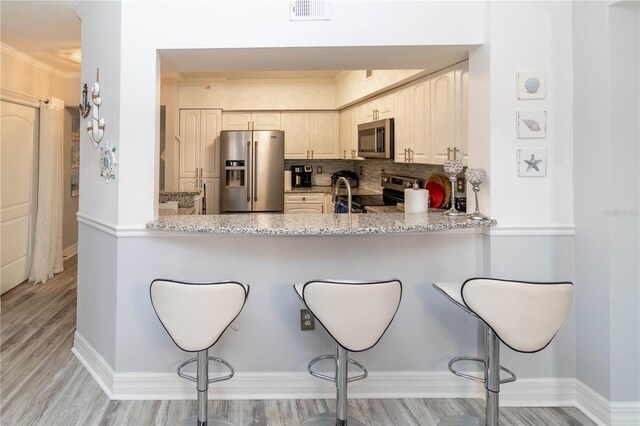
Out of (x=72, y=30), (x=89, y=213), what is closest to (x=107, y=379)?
(x=89, y=213)

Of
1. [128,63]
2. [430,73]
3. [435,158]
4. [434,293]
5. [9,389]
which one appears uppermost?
[430,73]

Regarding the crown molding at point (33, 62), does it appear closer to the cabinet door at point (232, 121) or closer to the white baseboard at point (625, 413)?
the cabinet door at point (232, 121)

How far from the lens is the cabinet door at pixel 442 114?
10.7 ft

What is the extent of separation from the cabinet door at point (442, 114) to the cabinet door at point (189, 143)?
3602 millimetres

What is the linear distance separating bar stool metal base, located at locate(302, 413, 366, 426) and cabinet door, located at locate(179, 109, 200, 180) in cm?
433

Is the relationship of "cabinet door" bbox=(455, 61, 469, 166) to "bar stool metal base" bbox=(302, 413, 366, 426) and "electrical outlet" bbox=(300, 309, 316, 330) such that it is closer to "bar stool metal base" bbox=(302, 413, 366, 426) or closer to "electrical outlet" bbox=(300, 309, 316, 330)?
"electrical outlet" bbox=(300, 309, 316, 330)

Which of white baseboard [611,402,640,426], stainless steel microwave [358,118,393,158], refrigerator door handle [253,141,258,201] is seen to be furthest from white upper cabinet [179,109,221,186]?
white baseboard [611,402,640,426]

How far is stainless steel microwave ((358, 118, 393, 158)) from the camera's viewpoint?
4456 millimetres

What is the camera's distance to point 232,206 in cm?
605

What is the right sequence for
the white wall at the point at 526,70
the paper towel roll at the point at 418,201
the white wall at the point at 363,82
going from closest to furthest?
the white wall at the point at 526,70 → the paper towel roll at the point at 418,201 → the white wall at the point at 363,82

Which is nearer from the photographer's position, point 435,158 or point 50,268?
point 435,158

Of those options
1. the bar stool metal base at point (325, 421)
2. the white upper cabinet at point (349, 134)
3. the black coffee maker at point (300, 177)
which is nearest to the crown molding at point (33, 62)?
the black coffee maker at point (300, 177)

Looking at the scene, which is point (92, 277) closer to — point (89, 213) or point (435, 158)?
point (89, 213)

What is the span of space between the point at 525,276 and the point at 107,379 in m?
2.49
